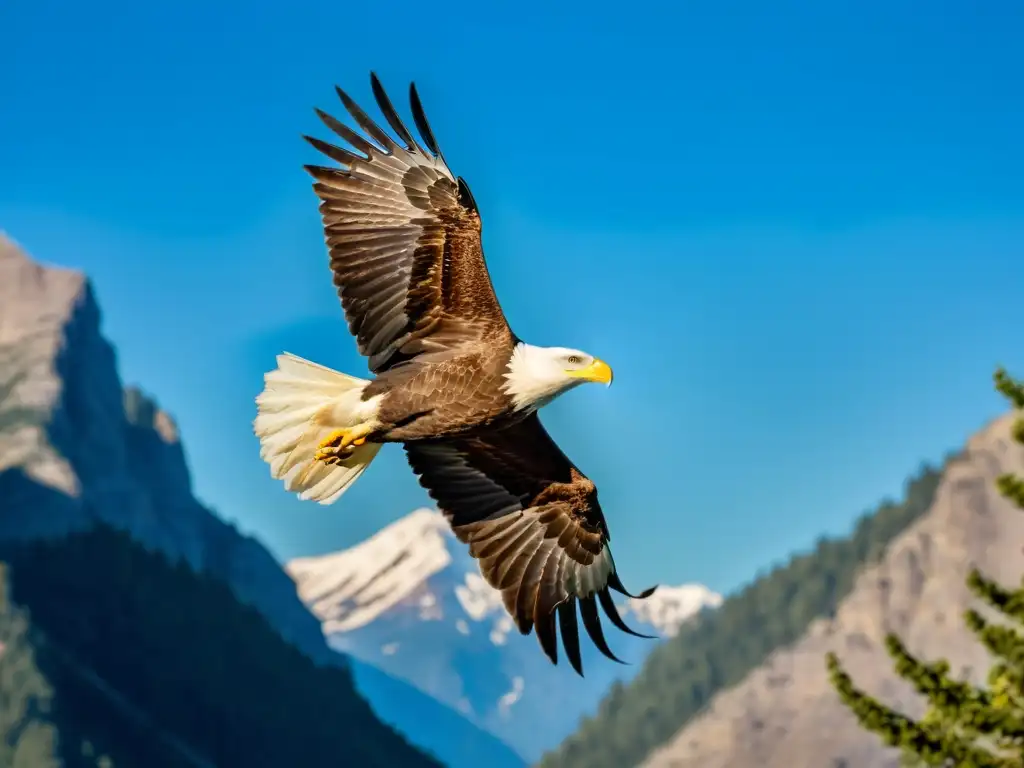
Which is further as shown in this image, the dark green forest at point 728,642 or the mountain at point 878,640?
the dark green forest at point 728,642

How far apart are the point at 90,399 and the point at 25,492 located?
75.3 feet

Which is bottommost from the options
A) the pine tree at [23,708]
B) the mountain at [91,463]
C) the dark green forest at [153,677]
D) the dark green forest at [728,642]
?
the pine tree at [23,708]

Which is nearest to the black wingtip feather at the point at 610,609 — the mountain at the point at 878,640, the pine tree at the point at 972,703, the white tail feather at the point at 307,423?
the white tail feather at the point at 307,423

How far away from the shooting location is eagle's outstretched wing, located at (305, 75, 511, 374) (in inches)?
520

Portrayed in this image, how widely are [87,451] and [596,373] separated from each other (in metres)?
147

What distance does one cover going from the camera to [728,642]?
15838 cm

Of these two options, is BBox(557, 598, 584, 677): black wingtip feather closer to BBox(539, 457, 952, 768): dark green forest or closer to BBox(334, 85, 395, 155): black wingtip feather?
BBox(334, 85, 395, 155): black wingtip feather

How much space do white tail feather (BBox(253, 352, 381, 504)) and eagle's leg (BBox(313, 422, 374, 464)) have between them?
0.06 metres

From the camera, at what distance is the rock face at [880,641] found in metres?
121

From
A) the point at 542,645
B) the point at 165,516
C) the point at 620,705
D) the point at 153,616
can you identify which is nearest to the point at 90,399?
the point at 165,516

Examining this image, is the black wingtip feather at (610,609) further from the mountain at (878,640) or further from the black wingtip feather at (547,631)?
the mountain at (878,640)

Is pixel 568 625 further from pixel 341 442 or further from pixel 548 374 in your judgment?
pixel 548 374

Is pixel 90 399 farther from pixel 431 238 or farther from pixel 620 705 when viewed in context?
pixel 431 238

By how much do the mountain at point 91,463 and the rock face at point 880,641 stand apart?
29.2 m
